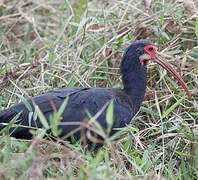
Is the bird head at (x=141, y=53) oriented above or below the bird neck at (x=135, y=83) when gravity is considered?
above

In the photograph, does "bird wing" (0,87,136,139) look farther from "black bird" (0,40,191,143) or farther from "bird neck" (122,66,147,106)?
"bird neck" (122,66,147,106)

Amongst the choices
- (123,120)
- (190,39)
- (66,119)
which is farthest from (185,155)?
(190,39)

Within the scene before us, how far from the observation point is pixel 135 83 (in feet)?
13.1

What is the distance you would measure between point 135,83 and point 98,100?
0.52m

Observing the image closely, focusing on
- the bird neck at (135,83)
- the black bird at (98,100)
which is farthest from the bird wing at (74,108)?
the bird neck at (135,83)

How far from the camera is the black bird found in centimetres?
357

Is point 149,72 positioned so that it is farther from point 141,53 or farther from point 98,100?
point 98,100

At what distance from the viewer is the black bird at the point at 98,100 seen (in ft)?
11.7

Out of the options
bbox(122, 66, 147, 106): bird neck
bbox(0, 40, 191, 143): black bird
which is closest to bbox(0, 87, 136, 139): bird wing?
bbox(0, 40, 191, 143): black bird

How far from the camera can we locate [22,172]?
283 cm

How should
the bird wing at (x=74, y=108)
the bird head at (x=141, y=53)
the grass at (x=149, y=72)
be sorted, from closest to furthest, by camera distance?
the bird wing at (x=74, y=108), the grass at (x=149, y=72), the bird head at (x=141, y=53)

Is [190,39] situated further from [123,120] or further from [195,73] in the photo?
[123,120]

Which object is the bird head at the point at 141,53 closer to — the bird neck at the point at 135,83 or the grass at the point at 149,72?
the bird neck at the point at 135,83

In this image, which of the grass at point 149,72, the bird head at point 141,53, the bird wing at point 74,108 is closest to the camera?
the bird wing at point 74,108
